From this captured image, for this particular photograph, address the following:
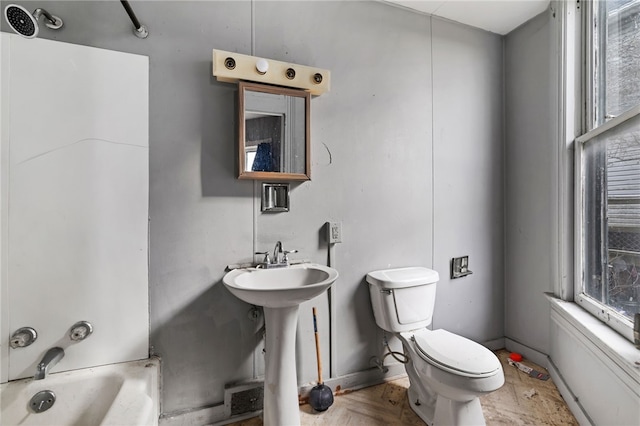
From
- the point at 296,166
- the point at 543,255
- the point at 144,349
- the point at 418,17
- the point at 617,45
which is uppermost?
the point at 418,17

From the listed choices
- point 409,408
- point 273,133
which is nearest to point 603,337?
point 409,408

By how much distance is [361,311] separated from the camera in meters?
1.76

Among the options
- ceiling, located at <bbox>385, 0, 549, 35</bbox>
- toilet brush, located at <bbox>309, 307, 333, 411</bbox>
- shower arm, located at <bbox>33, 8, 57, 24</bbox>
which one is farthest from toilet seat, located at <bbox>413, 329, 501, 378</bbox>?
shower arm, located at <bbox>33, 8, 57, 24</bbox>

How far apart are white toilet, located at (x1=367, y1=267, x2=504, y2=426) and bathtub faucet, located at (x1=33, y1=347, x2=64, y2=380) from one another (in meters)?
1.49

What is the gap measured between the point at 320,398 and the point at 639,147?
1.93 meters

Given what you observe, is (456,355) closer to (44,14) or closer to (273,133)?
(273,133)

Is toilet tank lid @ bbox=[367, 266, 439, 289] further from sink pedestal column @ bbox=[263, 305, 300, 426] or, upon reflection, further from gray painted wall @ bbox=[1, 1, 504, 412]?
sink pedestal column @ bbox=[263, 305, 300, 426]

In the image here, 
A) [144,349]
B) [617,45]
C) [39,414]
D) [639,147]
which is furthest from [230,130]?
[617,45]

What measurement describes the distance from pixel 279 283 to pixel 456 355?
0.90 metres

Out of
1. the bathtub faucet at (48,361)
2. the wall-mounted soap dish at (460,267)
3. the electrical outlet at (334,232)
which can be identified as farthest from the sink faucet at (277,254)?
the wall-mounted soap dish at (460,267)

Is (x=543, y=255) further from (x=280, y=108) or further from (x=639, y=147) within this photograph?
(x=280, y=108)

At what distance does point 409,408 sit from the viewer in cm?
157

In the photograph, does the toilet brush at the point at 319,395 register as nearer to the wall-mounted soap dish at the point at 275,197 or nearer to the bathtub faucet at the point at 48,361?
the wall-mounted soap dish at the point at 275,197

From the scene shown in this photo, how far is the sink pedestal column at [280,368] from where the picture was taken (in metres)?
1.30
